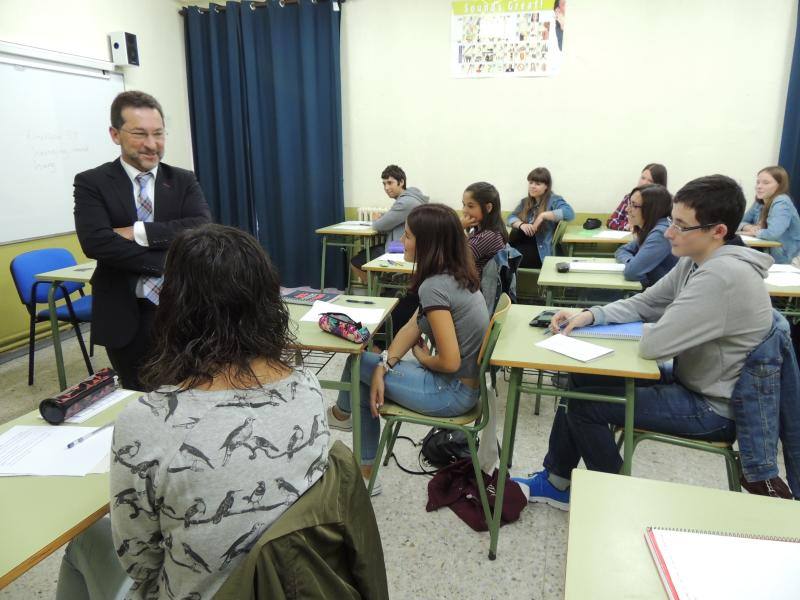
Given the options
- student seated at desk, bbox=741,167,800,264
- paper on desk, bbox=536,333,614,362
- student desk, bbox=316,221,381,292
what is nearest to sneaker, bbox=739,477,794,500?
paper on desk, bbox=536,333,614,362

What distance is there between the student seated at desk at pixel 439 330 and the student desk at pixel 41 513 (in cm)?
104

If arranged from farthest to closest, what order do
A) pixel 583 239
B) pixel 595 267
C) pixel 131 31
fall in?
pixel 131 31
pixel 583 239
pixel 595 267

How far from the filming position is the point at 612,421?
1.81 m

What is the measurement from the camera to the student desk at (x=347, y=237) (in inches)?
186

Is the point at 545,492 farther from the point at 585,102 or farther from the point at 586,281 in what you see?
the point at 585,102

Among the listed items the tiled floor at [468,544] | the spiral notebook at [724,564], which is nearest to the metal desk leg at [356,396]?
the tiled floor at [468,544]

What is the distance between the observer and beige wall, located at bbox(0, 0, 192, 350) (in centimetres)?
375

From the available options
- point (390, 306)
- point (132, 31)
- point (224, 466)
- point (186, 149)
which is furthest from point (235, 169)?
point (224, 466)

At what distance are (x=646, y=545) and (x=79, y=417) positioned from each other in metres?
1.28

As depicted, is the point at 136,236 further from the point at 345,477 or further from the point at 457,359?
the point at 345,477

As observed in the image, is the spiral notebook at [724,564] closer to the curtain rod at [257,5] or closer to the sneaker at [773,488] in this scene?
the sneaker at [773,488]

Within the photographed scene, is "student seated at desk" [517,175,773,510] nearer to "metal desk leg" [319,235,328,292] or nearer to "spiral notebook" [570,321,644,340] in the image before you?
"spiral notebook" [570,321,644,340]

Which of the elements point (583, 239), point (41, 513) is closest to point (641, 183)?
point (583, 239)

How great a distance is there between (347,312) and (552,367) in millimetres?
875
